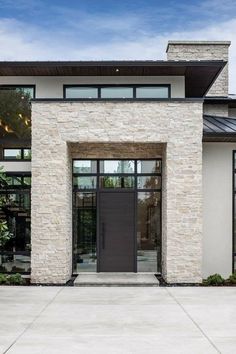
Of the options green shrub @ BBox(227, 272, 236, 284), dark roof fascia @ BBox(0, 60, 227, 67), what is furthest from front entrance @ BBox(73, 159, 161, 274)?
dark roof fascia @ BBox(0, 60, 227, 67)

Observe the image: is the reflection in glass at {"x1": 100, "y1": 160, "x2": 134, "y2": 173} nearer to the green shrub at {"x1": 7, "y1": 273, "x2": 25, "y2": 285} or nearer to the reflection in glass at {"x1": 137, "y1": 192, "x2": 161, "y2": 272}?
the reflection in glass at {"x1": 137, "y1": 192, "x2": 161, "y2": 272}

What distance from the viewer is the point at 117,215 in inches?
632

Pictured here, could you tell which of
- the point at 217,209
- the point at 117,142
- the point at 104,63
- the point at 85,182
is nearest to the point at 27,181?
the point at 85,182

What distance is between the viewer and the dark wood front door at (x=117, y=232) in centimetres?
1590

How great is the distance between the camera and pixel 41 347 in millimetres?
7547

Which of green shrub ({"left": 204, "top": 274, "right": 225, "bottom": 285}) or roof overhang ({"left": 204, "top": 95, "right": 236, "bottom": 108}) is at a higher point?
roof overhang ({"left": 204, "top": 95, "right": 236, "bottom": 108})

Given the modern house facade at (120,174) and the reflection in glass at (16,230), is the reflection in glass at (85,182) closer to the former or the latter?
the modern house facade at (120,174)

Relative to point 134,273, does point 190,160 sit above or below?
above

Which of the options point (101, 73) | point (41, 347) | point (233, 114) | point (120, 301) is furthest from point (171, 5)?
point (41, 347)

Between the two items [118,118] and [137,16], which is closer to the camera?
[118,118]

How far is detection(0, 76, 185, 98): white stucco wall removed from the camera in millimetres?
16188

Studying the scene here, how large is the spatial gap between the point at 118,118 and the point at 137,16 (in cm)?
1062

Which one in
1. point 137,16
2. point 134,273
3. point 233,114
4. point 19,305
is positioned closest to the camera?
point 19,305

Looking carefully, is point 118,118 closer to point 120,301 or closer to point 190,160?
point 190,160
